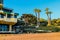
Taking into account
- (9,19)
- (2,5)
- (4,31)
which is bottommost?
(4,31)

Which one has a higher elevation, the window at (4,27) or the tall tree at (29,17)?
the tall tree at (29,17)

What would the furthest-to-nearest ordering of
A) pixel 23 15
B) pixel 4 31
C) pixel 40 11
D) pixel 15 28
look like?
pixel 40 11
pixel 23 15
pixel 15 28
pixel 4 31

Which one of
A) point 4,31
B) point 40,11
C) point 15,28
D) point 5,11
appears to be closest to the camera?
point 4,31

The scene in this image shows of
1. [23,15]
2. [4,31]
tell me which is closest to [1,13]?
[4,31]

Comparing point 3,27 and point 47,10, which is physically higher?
point 47,10

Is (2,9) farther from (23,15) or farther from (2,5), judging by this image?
(23,15)

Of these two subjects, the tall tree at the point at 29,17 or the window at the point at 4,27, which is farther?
the tall tree at the point at 29,17

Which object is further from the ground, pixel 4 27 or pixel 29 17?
pixel 29 17

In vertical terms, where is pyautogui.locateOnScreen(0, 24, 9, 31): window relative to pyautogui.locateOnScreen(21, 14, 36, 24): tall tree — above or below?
below

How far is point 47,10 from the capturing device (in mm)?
73562

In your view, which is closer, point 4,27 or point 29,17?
point 4,27

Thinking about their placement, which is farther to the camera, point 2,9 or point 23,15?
point 23,15

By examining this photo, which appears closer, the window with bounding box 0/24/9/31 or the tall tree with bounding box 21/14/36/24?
the window with bounding box 0/24/9/31

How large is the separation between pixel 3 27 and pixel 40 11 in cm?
2909
